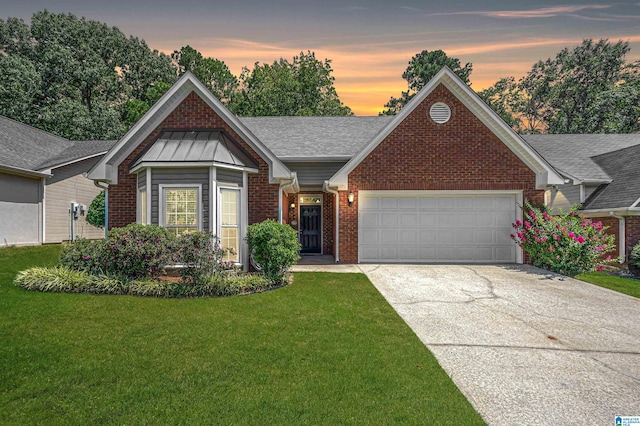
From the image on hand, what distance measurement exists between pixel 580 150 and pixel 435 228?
37.2 feet

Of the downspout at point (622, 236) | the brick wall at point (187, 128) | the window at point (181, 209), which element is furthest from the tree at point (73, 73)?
the downspout at point (622, 236)

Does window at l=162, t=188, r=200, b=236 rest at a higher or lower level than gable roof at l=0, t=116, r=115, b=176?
lower

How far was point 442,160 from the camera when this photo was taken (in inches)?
455

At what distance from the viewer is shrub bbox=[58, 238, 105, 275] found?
8031 millimetres

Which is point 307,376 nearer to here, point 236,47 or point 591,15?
point 236,47

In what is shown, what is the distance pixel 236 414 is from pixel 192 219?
6873mm

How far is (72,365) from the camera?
402cm

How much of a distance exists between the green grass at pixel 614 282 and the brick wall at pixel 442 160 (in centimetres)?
288

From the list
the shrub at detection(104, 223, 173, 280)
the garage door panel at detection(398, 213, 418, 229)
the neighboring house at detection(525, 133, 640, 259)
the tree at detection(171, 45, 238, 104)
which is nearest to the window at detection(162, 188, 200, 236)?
the shrub at detection(104, 223, 173, 280)

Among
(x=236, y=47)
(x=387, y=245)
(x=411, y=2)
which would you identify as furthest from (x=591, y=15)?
(x=236, y=47)

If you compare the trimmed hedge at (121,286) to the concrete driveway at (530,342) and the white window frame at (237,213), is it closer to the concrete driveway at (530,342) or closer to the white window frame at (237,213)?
the white window frame at (237,213)

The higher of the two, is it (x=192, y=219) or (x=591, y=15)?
(x=591, y=15)

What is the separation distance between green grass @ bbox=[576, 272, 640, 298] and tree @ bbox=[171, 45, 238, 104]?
36.5 m

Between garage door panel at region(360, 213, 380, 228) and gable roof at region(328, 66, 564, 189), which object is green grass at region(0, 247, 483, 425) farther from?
Result: gable roof at region(328, 66, 564, 189)
